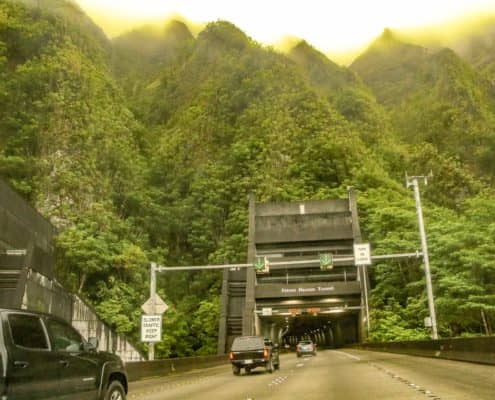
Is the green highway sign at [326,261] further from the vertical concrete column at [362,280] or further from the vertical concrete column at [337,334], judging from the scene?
the vertical concrete column at [337,334]

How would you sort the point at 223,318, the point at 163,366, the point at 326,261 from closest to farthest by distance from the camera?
the point at 163,366, the point at 326,261, the point at 223,318

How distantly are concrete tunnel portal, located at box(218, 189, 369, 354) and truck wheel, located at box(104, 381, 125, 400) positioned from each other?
46.1 meters

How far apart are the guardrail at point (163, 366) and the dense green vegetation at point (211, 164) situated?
39.4 feet

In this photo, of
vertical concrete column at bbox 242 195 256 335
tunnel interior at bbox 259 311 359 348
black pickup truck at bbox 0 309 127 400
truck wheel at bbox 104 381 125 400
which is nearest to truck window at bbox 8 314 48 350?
black pickup truck at bbox 0 309 127 400

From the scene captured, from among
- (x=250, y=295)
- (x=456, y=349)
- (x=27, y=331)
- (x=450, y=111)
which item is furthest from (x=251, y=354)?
(x=450, y=111)

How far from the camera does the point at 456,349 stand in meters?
24.2

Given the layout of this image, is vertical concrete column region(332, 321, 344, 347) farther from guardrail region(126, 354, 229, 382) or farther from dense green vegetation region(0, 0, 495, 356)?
guardrail region(126, 354, 229, 382)

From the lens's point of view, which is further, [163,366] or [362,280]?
[362,280]

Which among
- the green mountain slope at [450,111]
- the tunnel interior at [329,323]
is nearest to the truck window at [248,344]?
the tunnel interior at [329,323]

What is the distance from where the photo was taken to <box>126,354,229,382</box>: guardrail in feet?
71.2

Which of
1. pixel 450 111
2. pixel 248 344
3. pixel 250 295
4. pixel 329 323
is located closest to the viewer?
pixel 248 344

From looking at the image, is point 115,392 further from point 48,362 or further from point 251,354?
point 251,354

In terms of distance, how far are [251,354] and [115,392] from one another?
575 inches

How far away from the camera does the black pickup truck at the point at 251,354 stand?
22.8 metres
